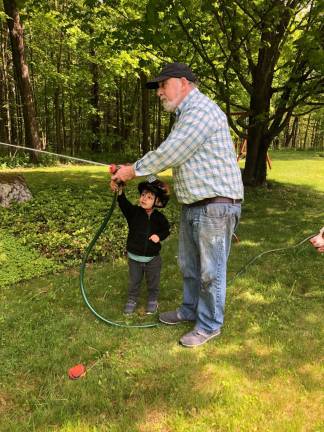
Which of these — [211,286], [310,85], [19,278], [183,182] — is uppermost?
[310,85]

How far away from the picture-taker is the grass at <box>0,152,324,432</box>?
303 cm

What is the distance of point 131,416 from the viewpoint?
3029 millimetres

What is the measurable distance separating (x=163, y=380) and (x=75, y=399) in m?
0.70

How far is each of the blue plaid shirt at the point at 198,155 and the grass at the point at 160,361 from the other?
4.67ft

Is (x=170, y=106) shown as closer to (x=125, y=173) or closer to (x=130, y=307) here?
(x=125, y=173)

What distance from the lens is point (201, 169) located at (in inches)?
144

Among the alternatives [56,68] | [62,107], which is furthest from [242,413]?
[62,107]

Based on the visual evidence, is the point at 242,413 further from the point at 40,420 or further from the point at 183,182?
the point at 183,182

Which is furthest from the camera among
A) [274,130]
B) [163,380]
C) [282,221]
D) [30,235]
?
[274,130]

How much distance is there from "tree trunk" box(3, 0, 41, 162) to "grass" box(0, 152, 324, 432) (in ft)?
31.4

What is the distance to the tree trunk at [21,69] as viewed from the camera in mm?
12789

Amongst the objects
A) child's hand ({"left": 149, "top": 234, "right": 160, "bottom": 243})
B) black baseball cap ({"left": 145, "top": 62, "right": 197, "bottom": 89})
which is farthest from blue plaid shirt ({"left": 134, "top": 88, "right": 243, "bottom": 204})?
child's hand ({"left": 149, "top": 234, "right": 160, "bottom": 243})

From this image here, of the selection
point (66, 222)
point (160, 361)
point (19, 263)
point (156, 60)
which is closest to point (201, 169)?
point (160, 361)

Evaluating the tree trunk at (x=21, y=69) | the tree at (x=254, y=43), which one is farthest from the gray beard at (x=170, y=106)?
the tree trunk at (x=21, y=69)
